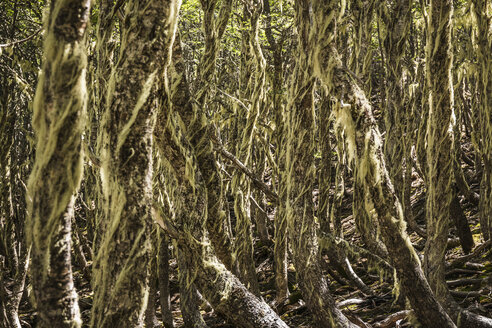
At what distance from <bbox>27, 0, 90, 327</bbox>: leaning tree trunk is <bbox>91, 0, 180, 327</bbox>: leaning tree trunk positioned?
0.34 meters

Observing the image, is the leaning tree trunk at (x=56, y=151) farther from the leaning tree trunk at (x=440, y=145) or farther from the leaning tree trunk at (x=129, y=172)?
the leaning tree trunk at (x=440, y=145)

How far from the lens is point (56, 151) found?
1.67 metres

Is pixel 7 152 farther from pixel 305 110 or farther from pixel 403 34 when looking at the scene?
pixel 403 34

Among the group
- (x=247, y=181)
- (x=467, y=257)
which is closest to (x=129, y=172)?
(x=247, y=181)

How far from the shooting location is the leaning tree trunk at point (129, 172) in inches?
82.4

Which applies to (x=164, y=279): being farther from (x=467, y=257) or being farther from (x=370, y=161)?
(x=370, y=161)

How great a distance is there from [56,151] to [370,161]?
91.9 inches

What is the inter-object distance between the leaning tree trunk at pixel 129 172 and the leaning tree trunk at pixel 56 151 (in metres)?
0.34

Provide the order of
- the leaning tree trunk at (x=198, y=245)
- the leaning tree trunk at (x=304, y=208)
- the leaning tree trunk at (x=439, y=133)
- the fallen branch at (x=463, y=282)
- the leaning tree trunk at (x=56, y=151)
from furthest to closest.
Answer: the fallen branch at (x=463, y=282)
the leaning tree trunk at (x=304, y=208)
the leaning tree trunk at (x=439, y=133)
the leaning tree trunk at (x=198, y=245)
the leaning tree trunk at (x=56, y=151)

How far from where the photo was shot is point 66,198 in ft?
5.60

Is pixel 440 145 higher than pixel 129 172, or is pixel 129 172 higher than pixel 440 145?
pixel 129 172

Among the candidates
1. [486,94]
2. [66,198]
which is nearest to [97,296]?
[66,198]

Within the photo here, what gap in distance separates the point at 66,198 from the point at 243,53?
6710mm

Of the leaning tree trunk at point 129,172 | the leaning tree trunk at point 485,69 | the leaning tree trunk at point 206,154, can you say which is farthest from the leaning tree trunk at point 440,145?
the leaning tree trunk at point 129,172
